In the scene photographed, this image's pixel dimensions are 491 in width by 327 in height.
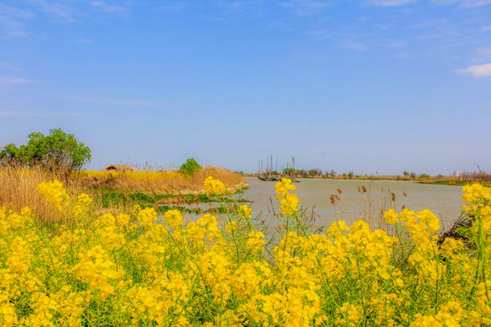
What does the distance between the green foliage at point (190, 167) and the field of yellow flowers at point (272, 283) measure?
25.9 m

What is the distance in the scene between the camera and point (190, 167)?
30.8 m

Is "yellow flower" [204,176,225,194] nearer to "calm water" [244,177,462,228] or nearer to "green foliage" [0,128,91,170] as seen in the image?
"calm water" [244,177,462,228]

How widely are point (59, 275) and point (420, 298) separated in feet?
10.2

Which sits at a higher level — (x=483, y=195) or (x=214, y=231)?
(x=483, y=195)

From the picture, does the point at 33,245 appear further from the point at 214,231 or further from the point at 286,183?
the point at 286,183

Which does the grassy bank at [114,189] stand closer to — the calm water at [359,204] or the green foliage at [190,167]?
the green foliage at [190,167]

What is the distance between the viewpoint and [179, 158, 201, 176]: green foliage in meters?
30.7

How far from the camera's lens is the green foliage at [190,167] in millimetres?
30672

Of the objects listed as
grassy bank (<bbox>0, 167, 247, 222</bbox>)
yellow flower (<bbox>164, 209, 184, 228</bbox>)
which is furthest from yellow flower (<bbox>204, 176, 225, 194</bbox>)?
grassy bank (<bbox>0, 167, 247, 222</bbox>)

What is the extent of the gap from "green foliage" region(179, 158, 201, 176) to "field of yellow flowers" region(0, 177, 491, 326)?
1021 inches

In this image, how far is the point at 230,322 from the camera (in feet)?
8.70

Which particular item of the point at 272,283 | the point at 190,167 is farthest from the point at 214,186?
the point at 190,167

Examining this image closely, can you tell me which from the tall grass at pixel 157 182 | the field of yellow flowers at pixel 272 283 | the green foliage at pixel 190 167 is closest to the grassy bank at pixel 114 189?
the tall grass at pixel 157 182

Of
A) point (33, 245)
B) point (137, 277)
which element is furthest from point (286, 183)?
point (33, 245)
